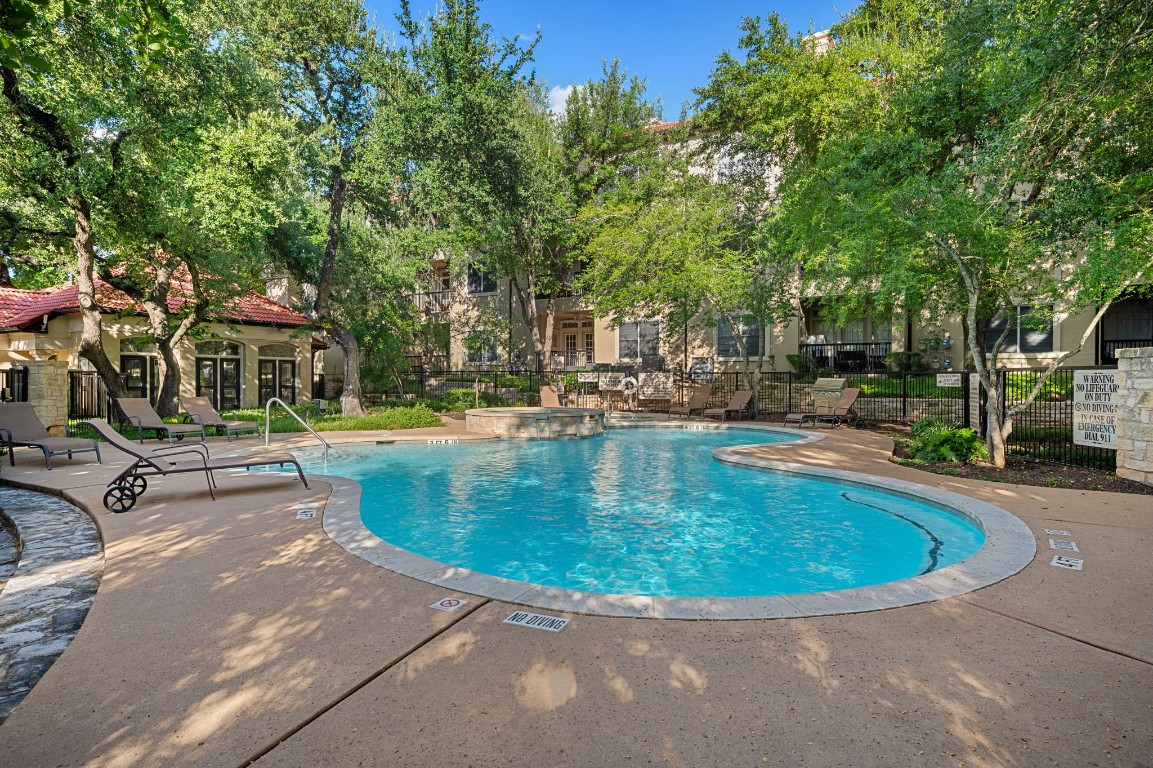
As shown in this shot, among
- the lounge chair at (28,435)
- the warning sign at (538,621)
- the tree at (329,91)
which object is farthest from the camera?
the tree at (329,91)

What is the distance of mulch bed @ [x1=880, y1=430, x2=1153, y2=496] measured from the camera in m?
7.33

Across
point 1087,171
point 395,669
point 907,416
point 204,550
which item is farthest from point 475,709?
point 907,416

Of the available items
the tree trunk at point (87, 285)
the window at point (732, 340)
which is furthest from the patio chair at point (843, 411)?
the tree trunk at point (87, 285)

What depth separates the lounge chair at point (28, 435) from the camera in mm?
9250

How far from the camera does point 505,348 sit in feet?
91.0

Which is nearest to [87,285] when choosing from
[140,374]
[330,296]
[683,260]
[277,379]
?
[330,296]

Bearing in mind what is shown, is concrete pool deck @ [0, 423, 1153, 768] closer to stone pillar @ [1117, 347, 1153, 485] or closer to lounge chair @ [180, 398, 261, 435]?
stone pillar @ [1117, 347, 1153, 485]

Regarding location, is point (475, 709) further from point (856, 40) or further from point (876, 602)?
point (856, 40)

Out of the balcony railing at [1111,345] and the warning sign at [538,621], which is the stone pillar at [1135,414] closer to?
the warning sign at [538,621]

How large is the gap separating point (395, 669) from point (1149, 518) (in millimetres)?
7533

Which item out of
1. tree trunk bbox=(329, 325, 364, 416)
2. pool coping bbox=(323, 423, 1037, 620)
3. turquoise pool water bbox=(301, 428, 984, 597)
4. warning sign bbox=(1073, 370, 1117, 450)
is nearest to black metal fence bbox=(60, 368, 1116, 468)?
warning sign bbox=(1073, 370, 1117, 450)

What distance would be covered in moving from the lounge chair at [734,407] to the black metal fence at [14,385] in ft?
63.8

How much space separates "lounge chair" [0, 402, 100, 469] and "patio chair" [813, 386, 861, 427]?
1651 cm

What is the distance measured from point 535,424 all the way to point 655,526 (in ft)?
27.1
